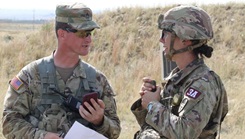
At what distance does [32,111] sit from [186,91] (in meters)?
1.22

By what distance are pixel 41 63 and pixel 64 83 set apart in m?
0.22

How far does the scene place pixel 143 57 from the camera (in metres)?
14.6

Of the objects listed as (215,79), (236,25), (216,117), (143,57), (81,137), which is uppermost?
(215,79)

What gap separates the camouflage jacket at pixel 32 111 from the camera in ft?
11.6

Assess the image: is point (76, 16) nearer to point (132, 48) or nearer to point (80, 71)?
point (80, 71)

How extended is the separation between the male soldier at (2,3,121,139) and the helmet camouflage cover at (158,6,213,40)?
0.64 metres

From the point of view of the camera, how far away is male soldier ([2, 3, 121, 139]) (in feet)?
11.6

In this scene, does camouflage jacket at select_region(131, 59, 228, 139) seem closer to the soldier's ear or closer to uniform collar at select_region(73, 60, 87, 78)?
the soldier's ear

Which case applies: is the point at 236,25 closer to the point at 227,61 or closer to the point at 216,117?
the point at 227,61

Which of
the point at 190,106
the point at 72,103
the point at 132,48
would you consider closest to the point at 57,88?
the point at 72,103

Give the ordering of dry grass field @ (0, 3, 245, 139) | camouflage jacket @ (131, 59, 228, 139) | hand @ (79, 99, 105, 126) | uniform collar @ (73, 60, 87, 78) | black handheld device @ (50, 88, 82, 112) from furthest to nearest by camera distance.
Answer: dry grass field @ (0, 3, 245, 139), uniform collar @ (73, 60, 87, 78), black handheld device @ (50, 88, 82, 112), hand @ (79, 99, 105, 126), camouflage jacket @ (131, 59, 228, 139)

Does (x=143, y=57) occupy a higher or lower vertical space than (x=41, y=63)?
lower

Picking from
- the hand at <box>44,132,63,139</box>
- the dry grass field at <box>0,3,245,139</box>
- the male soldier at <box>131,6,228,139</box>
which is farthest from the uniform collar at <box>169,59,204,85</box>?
the dry grass field at <box>0,3,245,139</box>

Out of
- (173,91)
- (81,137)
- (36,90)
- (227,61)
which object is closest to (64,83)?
(36,90)
